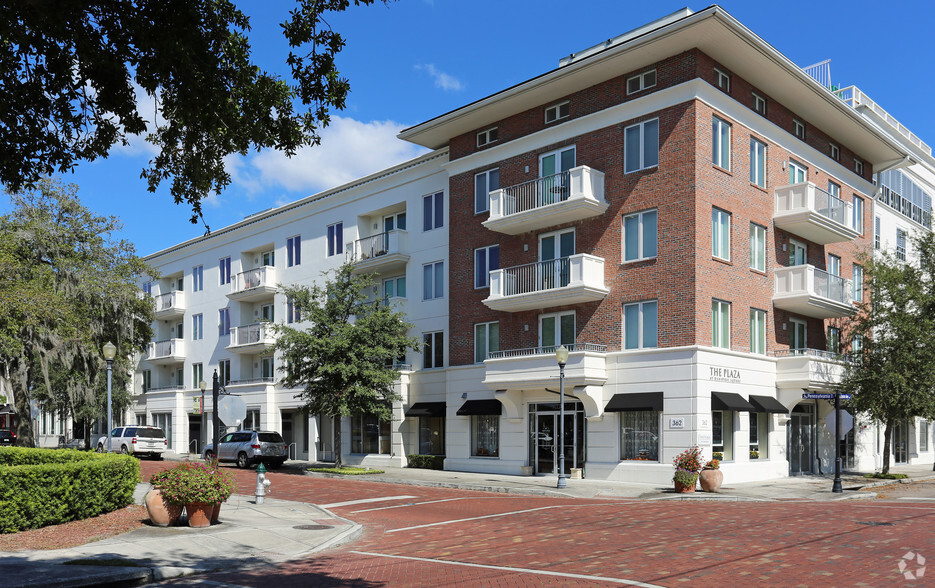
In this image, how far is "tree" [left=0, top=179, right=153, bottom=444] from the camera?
2814 cm

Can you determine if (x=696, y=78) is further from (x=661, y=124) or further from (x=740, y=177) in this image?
(x=740, y=177)

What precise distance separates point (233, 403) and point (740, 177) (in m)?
18.7

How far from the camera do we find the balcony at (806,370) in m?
29.0

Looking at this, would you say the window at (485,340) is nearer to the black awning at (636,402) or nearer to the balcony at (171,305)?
the black awning at (636,402)

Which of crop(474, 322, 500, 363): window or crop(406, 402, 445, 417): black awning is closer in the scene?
crop(474, 322, 500, 363): window

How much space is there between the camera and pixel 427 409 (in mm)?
34531

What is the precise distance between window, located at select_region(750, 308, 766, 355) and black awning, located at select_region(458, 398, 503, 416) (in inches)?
364

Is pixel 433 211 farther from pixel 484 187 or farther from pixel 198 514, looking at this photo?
pixel 198 514

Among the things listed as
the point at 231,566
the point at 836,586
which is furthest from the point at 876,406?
the point at 231,566

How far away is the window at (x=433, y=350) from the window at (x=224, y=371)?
684 inches

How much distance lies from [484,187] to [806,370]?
13705mm

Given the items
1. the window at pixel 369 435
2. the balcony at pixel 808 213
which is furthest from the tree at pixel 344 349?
the balcony at pixel 808 213

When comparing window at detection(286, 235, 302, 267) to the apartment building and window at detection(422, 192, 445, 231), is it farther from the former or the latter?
window at detection(422, 192, 445, 231)

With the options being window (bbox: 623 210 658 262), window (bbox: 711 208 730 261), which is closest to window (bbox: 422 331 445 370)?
window (bbox: 623 210 658 262)
